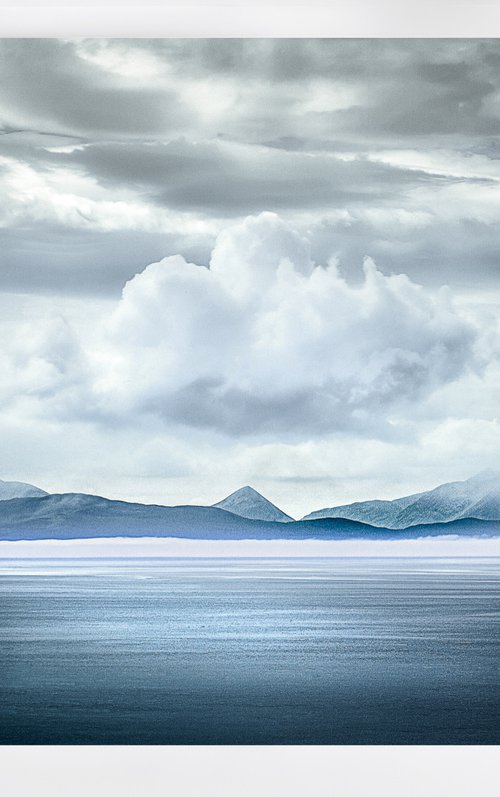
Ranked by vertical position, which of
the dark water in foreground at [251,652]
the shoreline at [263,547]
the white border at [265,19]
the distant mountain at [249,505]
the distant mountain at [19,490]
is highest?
the white border at [265,19]

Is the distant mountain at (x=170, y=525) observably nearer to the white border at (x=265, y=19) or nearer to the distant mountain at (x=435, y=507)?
the distant mountain at (x=435, y=507)

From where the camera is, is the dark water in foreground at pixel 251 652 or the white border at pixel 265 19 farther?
the dark water in foreground at pixel 251 652

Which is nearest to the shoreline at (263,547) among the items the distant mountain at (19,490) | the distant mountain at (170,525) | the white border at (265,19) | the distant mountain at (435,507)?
the distant mountain at (170,525)

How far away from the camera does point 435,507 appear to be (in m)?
6.57

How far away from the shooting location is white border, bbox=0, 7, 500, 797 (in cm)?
363

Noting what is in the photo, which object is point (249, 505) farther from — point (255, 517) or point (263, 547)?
point (263, 547)

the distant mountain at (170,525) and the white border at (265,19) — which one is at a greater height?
the white border at (265,19)

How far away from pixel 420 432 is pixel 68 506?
218cm

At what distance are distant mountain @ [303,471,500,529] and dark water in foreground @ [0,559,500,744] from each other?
57 centimetres

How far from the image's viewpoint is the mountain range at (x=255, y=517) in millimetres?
6258

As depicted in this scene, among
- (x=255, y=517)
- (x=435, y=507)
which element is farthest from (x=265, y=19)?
(x=435, y=507)
